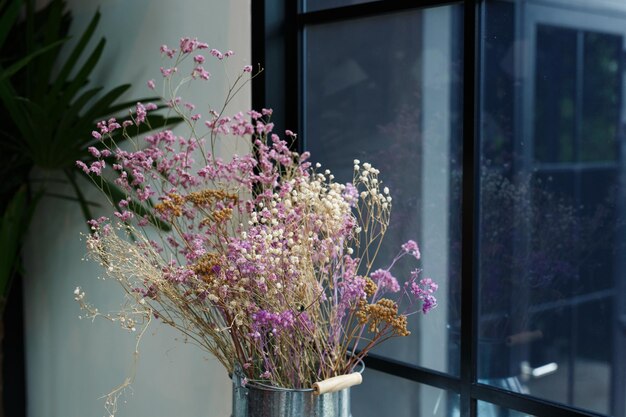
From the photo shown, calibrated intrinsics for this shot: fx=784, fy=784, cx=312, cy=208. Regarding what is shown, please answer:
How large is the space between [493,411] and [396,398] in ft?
0.95

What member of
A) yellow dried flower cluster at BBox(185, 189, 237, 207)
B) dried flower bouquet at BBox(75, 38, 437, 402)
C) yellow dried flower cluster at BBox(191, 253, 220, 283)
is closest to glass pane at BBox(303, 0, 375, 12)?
dried flower bouquet at BBox(75, 38, 437, 402)

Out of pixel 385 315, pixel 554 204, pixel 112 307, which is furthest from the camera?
pixel 112 307

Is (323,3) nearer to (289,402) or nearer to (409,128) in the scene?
(409,128)

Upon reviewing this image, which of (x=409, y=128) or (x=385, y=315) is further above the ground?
(x=409, y=128)

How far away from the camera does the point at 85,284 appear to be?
272 centimetres

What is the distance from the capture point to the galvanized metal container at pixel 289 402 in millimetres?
1392

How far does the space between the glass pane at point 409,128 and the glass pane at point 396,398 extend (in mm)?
60

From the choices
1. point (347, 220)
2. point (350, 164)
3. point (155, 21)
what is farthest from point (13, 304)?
point (347, 220)

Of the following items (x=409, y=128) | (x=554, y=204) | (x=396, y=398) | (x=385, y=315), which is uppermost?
(x=409, y=128)

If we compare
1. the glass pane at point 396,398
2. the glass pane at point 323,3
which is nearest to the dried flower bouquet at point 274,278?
the glass pane at point 396,398

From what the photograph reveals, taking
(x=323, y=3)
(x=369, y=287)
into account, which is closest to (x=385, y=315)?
(x=369, y=287)

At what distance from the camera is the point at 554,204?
1.56 metres

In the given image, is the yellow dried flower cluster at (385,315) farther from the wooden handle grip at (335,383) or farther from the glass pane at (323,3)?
the glass pane at (323,3)

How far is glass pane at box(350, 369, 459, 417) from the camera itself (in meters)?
1.78
